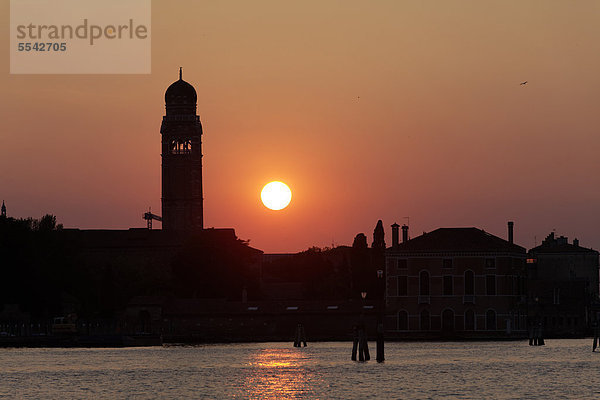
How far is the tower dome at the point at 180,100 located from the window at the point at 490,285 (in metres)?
67.8

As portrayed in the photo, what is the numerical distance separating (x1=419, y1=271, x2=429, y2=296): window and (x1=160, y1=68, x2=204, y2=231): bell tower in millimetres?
57035

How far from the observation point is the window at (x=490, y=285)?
332 ft

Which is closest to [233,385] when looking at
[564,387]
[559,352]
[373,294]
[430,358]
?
[564,387]

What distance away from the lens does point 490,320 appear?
102 metres

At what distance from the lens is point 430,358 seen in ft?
231

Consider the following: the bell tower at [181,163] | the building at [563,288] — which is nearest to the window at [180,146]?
the bell tower at [181,163]

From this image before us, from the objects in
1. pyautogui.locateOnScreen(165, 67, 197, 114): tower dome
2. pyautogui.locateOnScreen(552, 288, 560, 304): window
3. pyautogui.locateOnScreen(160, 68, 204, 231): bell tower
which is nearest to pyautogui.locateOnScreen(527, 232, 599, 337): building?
pyautogui.locateOnScreen(552, 288, 560, 304): window

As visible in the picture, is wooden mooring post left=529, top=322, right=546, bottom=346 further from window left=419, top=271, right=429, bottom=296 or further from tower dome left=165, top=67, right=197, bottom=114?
tower dome left=165, top=67, right=197, bottom=114

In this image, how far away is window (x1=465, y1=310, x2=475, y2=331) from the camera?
101375 millimetres

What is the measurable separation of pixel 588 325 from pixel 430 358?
209 feet

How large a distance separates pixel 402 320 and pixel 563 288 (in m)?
40.0

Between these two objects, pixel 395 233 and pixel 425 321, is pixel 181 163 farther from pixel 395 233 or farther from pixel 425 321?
pixel 425 321

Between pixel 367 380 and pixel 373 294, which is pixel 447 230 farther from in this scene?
pixel 367 380

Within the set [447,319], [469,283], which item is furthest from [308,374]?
[469,283]
